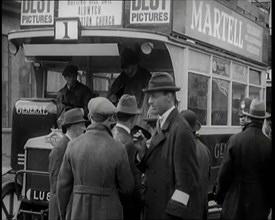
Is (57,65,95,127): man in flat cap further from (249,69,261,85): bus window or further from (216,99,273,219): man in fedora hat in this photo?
(249,69,261,85): bus window

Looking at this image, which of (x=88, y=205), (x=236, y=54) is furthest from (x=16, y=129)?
(x=236, y=54)

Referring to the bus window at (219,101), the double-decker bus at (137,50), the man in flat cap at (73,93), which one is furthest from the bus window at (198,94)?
the man in flat cap at (73,93)

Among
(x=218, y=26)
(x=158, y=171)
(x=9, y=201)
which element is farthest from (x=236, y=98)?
(x=158, y=171)

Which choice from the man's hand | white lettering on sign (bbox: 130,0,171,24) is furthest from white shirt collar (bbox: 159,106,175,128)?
white lettering on sign (bbox: 130,0,171,24)

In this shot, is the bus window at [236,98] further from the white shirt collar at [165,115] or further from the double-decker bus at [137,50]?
the white shirt collar at [165,115]

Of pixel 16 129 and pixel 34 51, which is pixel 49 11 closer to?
pixel 34 51

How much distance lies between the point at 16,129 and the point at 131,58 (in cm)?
165

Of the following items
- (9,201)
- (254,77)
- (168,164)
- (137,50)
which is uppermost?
(137,50)

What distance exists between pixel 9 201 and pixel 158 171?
10.1 ft

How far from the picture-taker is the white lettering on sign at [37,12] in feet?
21.8

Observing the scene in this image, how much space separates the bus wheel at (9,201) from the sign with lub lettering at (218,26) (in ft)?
8.75

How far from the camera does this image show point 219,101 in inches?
315

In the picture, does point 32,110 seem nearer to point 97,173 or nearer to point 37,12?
point 37,12

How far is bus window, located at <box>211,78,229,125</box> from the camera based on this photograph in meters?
7.75
